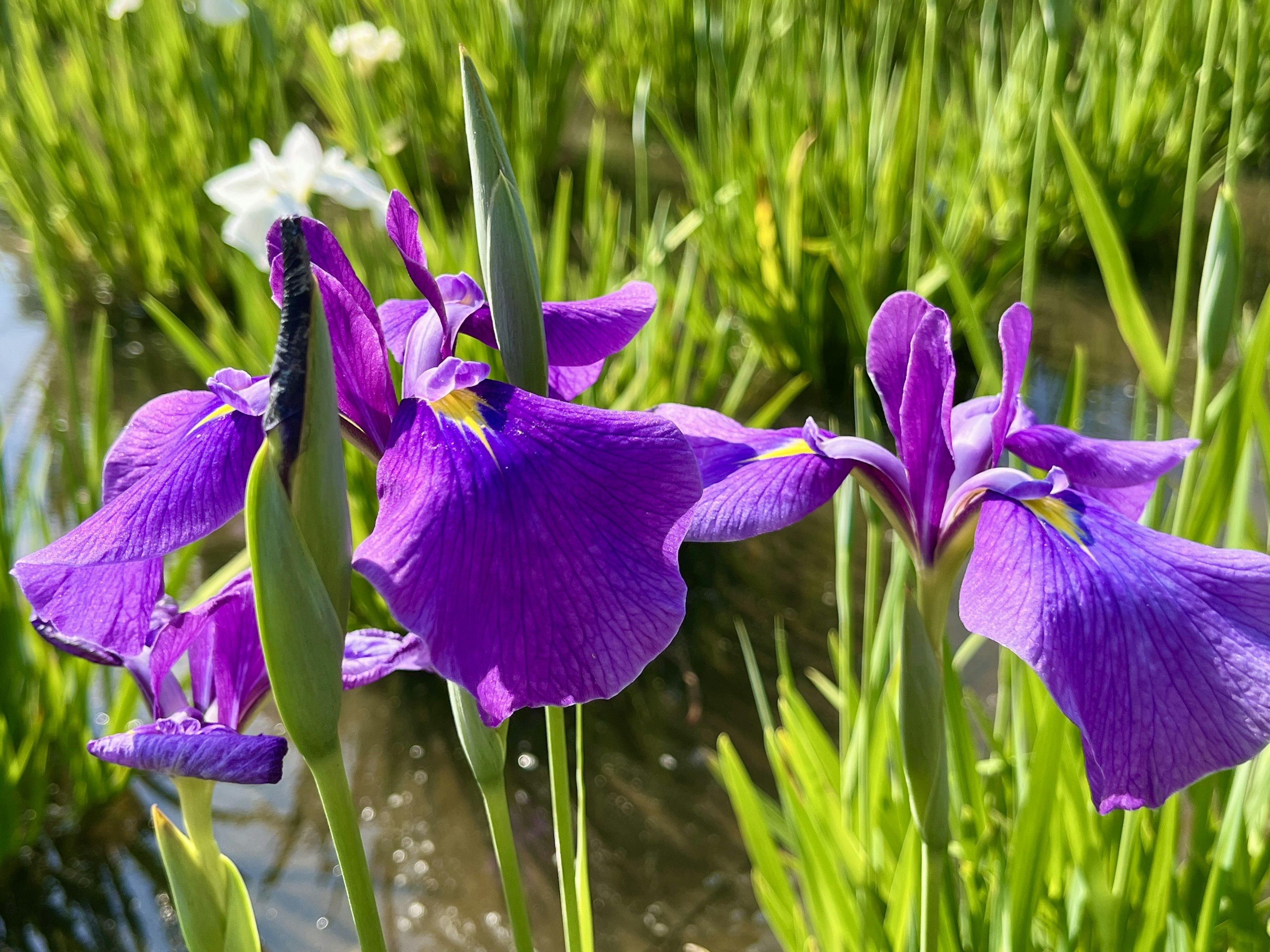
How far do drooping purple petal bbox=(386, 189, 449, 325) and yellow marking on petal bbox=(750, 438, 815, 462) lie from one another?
216 millimetres

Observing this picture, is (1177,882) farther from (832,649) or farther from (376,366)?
(376,366)

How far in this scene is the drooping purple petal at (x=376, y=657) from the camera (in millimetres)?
523

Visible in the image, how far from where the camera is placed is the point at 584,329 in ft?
1.80

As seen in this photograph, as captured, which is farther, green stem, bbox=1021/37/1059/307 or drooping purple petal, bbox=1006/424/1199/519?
green stem, bbox=1021/37/1059/307

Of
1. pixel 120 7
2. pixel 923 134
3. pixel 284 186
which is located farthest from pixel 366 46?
pixel 923 134

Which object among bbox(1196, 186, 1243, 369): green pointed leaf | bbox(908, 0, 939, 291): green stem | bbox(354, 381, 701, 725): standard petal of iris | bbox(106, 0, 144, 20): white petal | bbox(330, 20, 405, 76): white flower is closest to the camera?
bbox(354, 381, 701, 725): standard petal of iris

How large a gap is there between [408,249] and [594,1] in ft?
11.5

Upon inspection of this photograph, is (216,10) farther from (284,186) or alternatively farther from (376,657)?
(376,657)

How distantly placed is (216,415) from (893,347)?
0.42 meters

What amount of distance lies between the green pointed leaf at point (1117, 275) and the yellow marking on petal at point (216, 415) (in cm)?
69

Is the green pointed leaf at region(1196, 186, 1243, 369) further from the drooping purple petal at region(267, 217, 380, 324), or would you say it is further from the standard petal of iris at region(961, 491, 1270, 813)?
the drooping purple petal at region(267, 217, 380, 324)

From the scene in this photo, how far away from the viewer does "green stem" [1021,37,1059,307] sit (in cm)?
88

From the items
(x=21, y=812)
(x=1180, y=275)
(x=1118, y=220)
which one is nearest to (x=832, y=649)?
(x=1180, y=275)

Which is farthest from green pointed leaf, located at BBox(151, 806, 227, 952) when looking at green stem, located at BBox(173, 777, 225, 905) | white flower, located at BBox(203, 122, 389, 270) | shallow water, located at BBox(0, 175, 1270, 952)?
white flower, located at BBox(203, 122, 389, 270)
